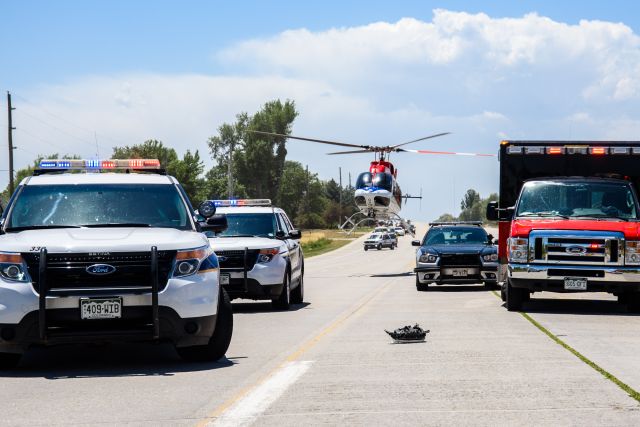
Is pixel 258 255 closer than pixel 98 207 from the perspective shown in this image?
No

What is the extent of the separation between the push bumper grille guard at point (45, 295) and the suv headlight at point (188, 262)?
0.86 ft

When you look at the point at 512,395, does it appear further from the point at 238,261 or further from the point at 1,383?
the point at 238,261

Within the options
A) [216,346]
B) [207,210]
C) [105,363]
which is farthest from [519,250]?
[105,363]

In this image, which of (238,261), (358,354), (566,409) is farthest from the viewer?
(238,261)

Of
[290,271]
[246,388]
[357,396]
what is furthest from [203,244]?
[290,271]

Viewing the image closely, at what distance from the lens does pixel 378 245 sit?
87.9m


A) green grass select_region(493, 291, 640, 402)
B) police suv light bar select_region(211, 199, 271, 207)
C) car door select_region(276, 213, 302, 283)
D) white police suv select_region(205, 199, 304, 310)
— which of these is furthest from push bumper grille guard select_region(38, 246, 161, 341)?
police suv light bar select_region(211, 199, 271, 207)

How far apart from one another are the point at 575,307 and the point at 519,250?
2167mm

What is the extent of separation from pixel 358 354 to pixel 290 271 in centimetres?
816

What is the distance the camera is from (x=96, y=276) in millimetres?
10750

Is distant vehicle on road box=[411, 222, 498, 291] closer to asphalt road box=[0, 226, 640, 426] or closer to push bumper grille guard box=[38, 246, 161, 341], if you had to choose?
asphalt road box=[0, 226, 640, 426]

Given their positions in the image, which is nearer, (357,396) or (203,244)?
(357,396)

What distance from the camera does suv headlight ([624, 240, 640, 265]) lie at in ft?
59.3

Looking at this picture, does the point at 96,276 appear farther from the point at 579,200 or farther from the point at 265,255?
the point at 579,200
